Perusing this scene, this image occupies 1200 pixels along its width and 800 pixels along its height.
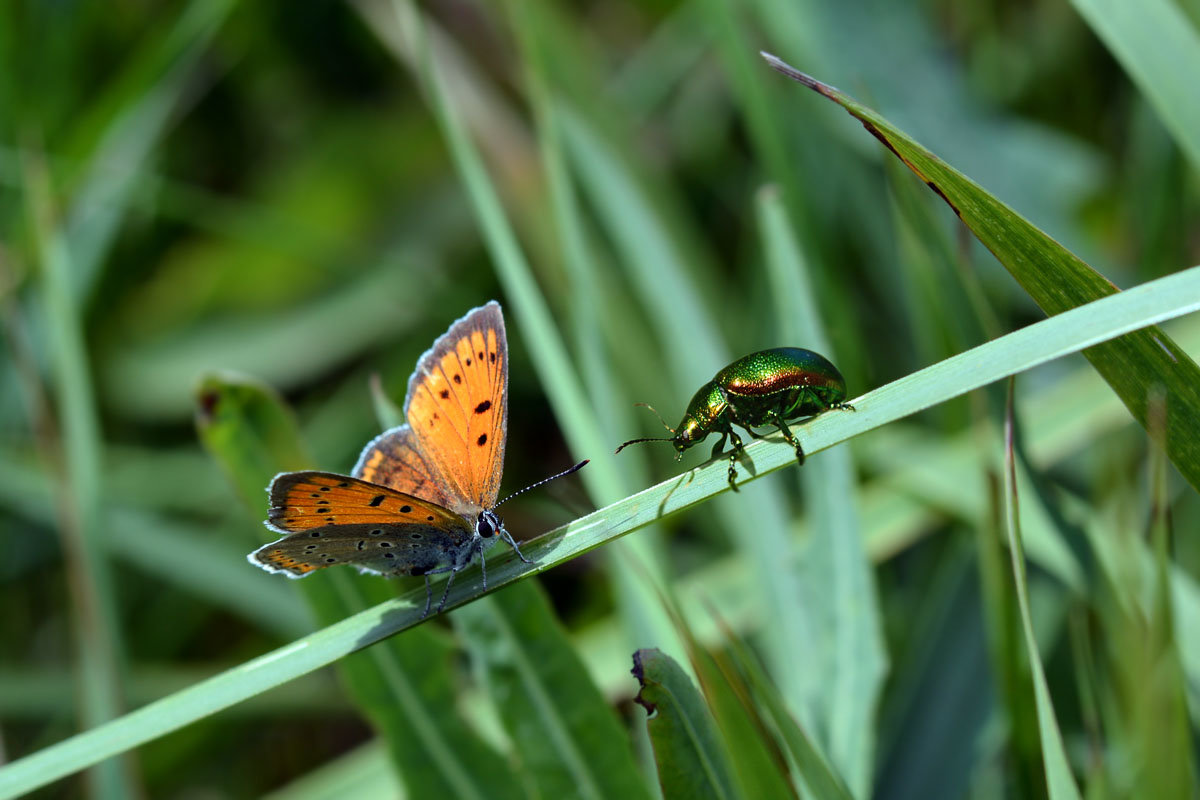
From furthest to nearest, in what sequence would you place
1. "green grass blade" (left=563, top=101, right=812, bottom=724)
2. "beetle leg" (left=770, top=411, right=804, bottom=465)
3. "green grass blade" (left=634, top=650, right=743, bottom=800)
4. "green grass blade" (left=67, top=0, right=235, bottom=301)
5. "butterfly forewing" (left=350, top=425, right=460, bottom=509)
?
"green grass blade" (left=67, top=0, right=235, bottom=301) < "green grass blade" (left=563, top=101, right=812, bottom=724) < "butterfly forewing" (left=350, top=425, right=460, bottom=509) < "beetle leg" (left=770, top=411, right=804, bottom=465) < "green grass blade" (left=634, top=650, right=743, bottom=800)

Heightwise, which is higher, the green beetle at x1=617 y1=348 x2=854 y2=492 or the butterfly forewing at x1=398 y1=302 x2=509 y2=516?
the butterfly forewing at x1=398 y1=302 x2=509 y2=516

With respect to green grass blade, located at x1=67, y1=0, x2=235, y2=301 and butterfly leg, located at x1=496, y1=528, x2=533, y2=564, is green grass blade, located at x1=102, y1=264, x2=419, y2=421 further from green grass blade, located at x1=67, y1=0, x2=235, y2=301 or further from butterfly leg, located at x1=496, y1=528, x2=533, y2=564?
butterfly leg, located at x1=496, y1=528, x2=533, y2=564

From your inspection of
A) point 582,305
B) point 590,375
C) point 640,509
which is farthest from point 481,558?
point 582,305

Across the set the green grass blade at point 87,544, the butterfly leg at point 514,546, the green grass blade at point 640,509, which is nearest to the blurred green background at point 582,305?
the green grass blade at point 87,544

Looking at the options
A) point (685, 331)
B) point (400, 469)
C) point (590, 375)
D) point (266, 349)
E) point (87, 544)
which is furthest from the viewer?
point (266, 349)

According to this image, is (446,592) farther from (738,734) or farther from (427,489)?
(738,734)

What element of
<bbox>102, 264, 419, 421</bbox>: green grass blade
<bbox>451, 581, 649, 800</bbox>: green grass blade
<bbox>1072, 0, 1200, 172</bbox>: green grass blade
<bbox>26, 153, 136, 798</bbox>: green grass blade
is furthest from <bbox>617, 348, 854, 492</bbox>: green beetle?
<bbox>102, 264, 419, 421</bbox>: green grass blade
